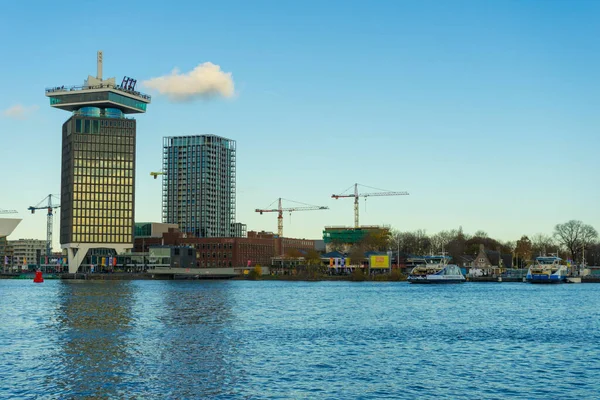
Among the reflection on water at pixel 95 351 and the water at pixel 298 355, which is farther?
the reflection on water at pixel 95 351

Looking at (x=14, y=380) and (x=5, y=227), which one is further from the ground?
(x=5, y=227)

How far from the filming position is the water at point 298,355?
3928cm

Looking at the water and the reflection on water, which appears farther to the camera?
the reflection on water

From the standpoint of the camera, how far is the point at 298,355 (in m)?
51.6

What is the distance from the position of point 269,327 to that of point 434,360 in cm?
2508

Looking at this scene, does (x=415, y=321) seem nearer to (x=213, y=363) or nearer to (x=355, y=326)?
(x=355, y=326)

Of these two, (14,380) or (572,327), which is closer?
(14,380)

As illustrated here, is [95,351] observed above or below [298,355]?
above

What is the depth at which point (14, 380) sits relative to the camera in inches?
1630

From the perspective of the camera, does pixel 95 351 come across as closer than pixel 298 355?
No

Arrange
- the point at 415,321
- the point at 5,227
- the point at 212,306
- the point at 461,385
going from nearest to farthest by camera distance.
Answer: the point at 461,385
the point at 415,321
the point at 212,306
the point at 5,227

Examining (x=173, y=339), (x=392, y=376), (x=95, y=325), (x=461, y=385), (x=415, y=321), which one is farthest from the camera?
(x=415, y=321)

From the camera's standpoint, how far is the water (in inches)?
1547

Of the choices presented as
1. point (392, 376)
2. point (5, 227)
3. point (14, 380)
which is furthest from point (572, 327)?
point (5, 227)
